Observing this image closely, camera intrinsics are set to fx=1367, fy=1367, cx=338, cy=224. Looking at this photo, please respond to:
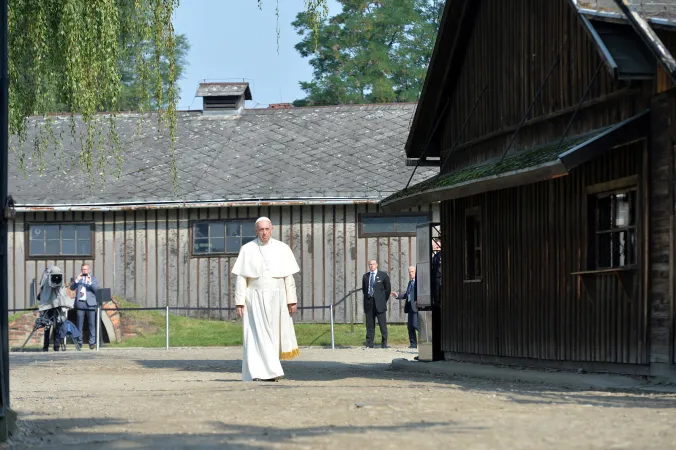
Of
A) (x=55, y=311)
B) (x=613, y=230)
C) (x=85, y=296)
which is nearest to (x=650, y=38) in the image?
(x=613, y=230)

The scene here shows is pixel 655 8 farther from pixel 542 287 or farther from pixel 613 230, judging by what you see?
pixel 542 287

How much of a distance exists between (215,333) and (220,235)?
355 cm

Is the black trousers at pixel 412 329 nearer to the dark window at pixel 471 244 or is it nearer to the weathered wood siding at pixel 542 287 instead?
the weathered wood siding at pixel 542 287

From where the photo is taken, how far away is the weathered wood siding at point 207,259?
34.5 m

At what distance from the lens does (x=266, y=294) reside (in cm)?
1795

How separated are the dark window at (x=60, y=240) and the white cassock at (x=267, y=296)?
18.6 meters

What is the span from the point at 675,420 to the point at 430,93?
1233cm

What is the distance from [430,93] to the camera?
21.7 meters

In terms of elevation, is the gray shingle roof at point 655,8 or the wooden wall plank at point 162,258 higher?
the gray shingle roof at point 655,8

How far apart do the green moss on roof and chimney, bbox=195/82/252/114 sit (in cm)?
1962

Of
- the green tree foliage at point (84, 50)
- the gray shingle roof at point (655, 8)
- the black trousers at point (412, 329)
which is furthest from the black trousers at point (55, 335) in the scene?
the gray shingle roof at point (655, 8)

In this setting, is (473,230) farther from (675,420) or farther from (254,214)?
(254,214)

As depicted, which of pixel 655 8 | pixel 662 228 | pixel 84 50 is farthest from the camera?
pixel 84 50

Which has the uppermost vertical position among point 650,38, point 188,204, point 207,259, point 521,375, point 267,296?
point 650,38
